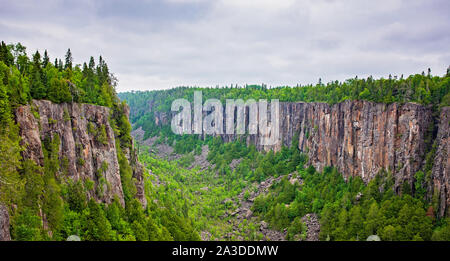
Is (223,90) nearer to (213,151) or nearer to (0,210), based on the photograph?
(213,151)

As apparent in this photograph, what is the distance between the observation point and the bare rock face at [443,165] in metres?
54.1

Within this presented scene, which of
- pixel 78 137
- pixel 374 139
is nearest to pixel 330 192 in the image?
pixel 374 139

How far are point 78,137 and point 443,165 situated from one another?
5740cm

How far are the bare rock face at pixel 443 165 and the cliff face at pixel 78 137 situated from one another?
169 ft

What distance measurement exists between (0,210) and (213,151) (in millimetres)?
119767

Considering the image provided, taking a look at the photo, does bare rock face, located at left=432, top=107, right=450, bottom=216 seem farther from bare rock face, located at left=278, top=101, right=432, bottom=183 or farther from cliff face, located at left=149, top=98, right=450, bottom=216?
bare rock face, located at left=278, top=101, right=432, bottom=183

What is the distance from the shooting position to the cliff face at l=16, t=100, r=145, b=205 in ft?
110

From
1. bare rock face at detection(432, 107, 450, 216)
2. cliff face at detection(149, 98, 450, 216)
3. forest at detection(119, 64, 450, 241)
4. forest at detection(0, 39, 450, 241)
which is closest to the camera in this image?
forest at detection(0, 39, 450, 241)

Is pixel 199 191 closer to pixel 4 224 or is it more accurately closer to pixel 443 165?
pixel 443 165

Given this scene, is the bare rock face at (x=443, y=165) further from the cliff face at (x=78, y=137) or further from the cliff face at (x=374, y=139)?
the cliff face at (x=78, y=137)

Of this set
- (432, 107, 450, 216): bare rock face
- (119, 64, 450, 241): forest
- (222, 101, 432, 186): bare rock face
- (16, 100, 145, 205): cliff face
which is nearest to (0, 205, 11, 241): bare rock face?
(16, 100, 145, 205): cliff face

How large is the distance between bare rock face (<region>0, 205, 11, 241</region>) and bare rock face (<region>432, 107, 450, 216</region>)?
60.2m

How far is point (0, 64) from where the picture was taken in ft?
116
